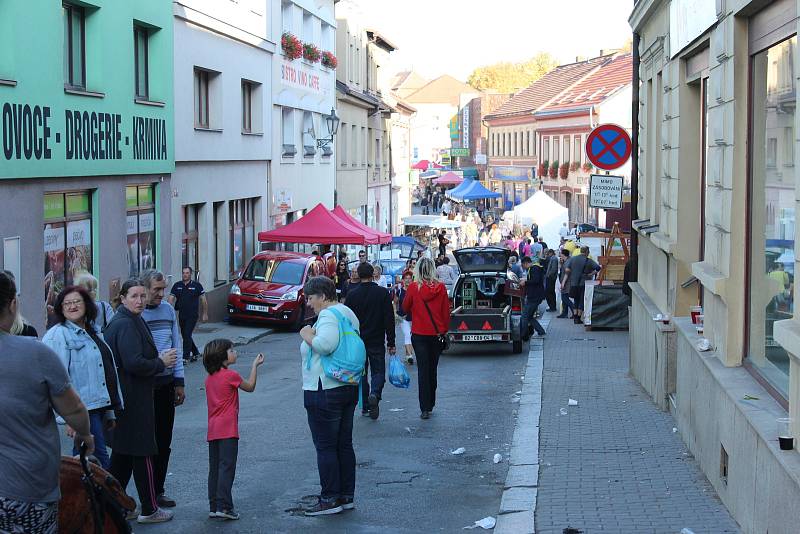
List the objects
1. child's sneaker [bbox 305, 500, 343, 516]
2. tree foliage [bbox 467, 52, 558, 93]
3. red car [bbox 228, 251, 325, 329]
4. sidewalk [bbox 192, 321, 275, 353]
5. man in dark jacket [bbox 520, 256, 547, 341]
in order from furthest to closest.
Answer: tree foliage [bbox 467, 52, 558, 93] < red car [bbox 228, 251, 325, 329] < sidewalk [bbox 192, 321, 275, 353] < man in dark jacket [bbox 520, 256, 547, 341] < child's sneaker [bbox 305, 500, 343, 516]

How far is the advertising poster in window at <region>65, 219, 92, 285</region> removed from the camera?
62.6 feet

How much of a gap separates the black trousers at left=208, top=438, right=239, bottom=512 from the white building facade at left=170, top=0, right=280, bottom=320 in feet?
55.8

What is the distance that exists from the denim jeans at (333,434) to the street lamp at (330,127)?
2723 cm

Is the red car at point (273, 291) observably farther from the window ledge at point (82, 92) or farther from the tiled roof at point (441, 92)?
the tiled roof at point (441, 92)

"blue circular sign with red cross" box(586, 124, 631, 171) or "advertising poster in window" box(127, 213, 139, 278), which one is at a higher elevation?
"blue circular sign with red cross" box(586, 124, 631, 171)

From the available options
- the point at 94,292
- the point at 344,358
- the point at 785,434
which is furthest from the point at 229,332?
the point at 785,434

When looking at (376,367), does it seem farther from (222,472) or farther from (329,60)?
(329,60)

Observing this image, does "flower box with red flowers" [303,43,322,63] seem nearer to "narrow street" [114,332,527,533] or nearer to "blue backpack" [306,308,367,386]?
"narrow street" [114,332,527,533]

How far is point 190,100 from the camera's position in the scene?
2555 cm

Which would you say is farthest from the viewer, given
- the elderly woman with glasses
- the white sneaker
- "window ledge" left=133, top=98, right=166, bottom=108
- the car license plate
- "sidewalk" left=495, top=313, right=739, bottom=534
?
"window ledge" left=133, top=98, right=166, bottom=108

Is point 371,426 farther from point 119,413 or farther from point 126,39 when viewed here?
point 126,39

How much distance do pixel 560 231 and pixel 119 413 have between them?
36829mm

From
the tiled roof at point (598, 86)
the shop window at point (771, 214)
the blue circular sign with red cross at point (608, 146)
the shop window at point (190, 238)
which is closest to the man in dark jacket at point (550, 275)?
the shop window at point (190, 238)

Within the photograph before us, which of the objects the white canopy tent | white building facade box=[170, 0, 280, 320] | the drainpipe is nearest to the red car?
white building facade box=[170, 0, 280, 320]
